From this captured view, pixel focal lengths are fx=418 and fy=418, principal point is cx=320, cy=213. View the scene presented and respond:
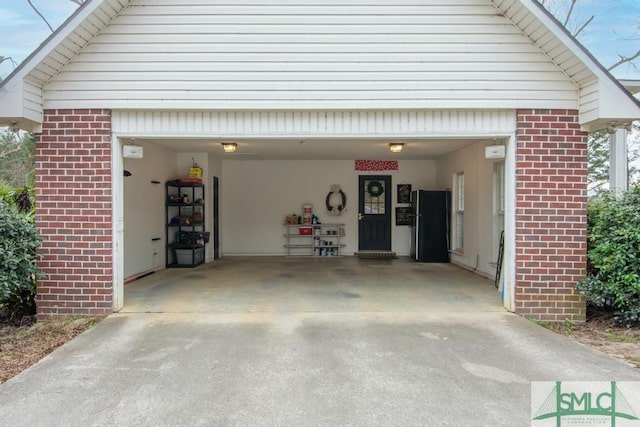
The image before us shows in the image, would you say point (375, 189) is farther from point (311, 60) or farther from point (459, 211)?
point (311, 60)

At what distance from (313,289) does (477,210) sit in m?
3.96

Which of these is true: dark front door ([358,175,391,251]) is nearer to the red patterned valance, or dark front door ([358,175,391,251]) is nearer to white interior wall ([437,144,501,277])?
the red patterned valance

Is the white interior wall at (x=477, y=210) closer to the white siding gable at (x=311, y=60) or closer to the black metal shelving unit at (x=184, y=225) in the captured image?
the white siding gable at (x=311, y=60)

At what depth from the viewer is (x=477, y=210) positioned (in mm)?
8570

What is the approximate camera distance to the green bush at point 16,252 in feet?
14.8

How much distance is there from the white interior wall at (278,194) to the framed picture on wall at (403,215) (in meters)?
0.34

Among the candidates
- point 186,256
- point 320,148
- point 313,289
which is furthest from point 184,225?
point 313,289

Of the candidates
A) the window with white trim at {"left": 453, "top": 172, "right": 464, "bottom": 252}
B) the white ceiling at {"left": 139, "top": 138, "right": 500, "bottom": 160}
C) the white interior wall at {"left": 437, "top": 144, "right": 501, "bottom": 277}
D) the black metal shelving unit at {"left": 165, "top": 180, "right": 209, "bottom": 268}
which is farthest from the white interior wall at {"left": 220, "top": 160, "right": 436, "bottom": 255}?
the white interior wall at {"left": 437, "top": 144, "right": 501, "bottom": 277}

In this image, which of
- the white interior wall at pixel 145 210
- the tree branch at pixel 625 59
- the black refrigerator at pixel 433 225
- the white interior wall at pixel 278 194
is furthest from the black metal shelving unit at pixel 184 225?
the tree branch at pixel 625 59

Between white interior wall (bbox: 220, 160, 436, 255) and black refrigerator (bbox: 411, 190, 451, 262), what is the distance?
1.50 meters

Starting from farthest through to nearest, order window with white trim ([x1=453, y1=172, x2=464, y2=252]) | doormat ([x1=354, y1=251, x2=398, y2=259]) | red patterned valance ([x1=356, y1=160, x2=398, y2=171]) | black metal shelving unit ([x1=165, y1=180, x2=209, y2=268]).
Result: red patterned valance ([x1=356, y1=160, x2=398, y2=171]), doormat ([x1=354, y1=251, x2=398, y2=259]), window with white trim ([x1=453, y1=172, x2=464, y2=252]), black metal shelving unit ([x1=165, y1=180, x2=209, y2=268])

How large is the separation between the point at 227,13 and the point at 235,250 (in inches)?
296

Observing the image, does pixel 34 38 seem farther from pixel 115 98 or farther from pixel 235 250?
pixel 115 98

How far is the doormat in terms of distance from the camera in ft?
36.4
